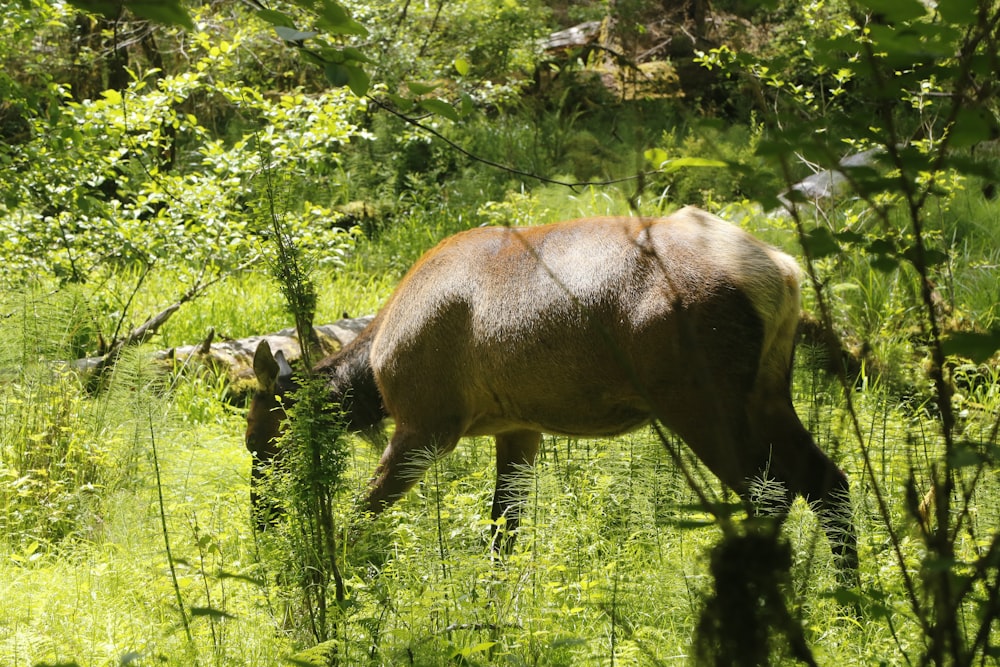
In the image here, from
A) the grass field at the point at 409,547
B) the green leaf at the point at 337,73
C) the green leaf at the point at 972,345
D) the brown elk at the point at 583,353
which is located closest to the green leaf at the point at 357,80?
the green leaf at the point at 337,73

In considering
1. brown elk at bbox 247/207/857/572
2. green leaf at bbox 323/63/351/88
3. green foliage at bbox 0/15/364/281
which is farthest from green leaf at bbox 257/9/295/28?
green foliage at bbox 0/15/364/281

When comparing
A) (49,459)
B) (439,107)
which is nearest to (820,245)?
(439,107)

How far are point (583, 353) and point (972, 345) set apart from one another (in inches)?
120

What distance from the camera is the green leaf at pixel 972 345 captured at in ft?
5.28

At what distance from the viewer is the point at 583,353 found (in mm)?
4645

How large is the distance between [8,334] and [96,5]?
5.17m

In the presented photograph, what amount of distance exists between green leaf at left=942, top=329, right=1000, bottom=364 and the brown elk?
226 cm

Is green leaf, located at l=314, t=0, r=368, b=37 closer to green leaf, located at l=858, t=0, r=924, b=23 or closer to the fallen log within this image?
green leaf, located at l=858, t=0, r=924, b=23

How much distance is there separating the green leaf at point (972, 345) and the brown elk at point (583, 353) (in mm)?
2263

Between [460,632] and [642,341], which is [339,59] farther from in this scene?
[642,341]

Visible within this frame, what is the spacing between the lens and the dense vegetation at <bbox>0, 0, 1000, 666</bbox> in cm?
184

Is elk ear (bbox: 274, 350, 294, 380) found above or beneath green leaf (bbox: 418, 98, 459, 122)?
beneath

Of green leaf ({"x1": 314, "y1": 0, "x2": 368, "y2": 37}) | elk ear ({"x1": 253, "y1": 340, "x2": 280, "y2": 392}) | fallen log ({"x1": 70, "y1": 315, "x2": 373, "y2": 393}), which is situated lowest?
elk ear ({"x1": 253, "y1": 340, "x2": 280, "y2": 392})

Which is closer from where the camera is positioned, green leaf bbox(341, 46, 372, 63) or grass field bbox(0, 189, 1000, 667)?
green leaf bbox(341, 46, 372, 63)
